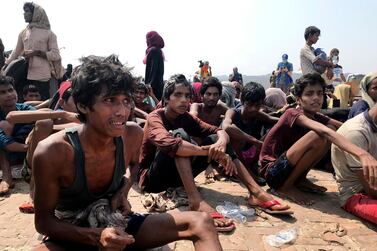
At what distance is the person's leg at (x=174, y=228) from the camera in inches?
86.0

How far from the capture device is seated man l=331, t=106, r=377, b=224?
3256 mm

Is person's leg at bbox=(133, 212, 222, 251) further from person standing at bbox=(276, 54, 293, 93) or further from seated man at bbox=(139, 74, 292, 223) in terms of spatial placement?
person standing at bbox=(276, 54, 293, 93)

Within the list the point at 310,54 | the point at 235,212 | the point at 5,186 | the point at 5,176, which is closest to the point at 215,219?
the point at 235,212

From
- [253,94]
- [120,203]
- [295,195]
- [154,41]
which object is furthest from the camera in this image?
[154,41]

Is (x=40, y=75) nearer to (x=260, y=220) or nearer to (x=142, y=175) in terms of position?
(x=142, y=175)

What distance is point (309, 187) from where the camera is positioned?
164 inches

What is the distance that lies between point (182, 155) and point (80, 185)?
1444mm

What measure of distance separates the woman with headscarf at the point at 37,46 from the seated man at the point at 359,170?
197 inches

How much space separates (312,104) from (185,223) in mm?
2435

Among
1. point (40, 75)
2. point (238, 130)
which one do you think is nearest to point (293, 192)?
point (238, 130)

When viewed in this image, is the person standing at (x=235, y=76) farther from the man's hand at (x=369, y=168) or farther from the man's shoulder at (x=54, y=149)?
the man's shoulder at (x=54, y=149)

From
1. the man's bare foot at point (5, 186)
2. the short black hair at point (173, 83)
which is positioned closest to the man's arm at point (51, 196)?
the man's bare foot at point (5, 186)

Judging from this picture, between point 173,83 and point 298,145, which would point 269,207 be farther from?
point 173,83

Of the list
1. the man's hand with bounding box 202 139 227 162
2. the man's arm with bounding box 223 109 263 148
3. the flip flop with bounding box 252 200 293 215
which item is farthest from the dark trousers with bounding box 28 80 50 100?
the flip flop with bounding box 252 200 293 215
